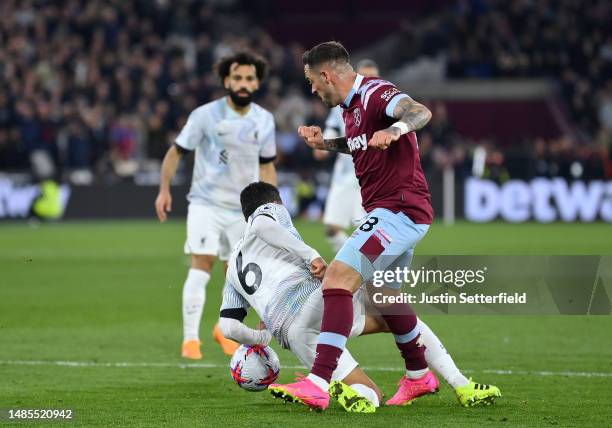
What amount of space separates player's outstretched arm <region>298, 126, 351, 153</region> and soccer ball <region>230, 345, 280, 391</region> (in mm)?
1244

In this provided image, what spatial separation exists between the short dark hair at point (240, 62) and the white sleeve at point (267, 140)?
1.19 ft

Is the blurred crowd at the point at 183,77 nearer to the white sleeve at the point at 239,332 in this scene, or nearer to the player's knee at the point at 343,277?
the white sleeve at the point at 239,332

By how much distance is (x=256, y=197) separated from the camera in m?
7.45

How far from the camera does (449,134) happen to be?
2936 cm

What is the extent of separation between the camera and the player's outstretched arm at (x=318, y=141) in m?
7.20

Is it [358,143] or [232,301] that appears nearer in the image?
[358,143]

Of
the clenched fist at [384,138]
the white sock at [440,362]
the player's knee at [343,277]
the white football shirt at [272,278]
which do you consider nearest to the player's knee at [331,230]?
the white football shirt at [272,278]

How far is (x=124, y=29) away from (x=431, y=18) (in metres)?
9.74

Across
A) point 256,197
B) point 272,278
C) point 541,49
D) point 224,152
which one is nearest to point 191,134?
point 224,152

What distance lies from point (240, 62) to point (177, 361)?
2.44m

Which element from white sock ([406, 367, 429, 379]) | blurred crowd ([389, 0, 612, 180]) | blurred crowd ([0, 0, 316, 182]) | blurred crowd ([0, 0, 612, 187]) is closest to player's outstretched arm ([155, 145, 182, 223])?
white sock ([406, 367, 429, 379])

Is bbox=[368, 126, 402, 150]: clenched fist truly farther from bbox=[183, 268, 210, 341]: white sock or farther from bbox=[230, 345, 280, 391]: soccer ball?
bbox=[183, 268, 210, 341]: white sock

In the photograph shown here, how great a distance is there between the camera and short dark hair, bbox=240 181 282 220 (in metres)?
7.43

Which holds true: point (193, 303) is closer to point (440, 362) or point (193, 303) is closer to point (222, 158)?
point (222, 158)
